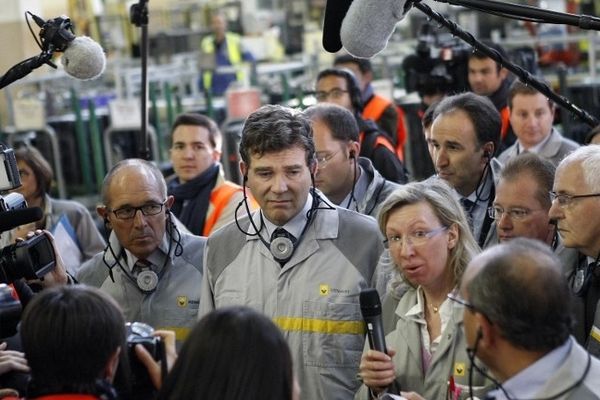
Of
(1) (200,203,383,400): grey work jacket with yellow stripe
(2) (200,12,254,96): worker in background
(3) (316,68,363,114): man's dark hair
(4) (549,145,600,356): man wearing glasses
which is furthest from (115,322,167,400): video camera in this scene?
(2) (200,12,254,96): worker in background

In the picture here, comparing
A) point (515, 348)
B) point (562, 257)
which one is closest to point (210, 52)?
point (562, 257)

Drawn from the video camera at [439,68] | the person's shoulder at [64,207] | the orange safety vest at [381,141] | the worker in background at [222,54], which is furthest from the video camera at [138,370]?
the worker in background at [222,54]

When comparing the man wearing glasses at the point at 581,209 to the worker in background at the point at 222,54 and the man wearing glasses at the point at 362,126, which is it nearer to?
the man wearing glasses at the point at 362,126

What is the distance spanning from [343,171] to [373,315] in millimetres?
1682

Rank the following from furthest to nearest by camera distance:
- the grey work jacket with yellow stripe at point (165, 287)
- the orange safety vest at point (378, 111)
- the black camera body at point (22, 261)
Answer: the orange safety vest at point (378, 111) → the grey work jacket with yellow stripe at point (165, 287) → the black camera body at point (22, 261)

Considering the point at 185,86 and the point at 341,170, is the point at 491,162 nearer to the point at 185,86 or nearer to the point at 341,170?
the point at 341,170

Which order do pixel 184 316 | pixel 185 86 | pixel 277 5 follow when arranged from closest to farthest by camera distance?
pixel 184 316 < pixel 185 86 < pixel 277 5

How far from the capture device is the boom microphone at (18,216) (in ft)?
11.0

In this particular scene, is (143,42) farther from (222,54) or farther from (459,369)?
(222,54)

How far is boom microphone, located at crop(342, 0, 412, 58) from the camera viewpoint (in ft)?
10.1

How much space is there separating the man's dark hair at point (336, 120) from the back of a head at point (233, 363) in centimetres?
234

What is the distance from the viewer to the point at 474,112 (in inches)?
191

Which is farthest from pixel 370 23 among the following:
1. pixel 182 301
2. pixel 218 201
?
pixel 218 201

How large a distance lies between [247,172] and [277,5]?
19.0 m
